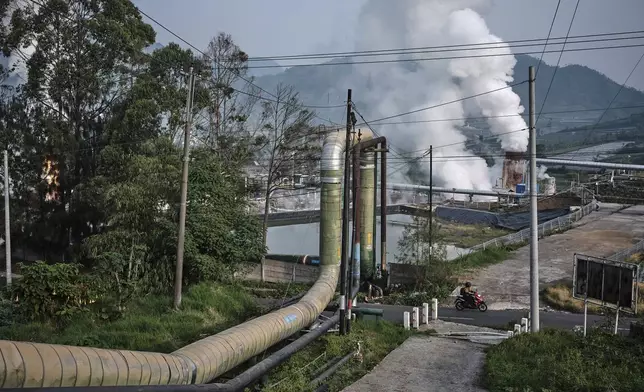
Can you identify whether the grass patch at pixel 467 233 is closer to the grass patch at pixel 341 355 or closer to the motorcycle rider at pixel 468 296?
the motorcycle rider at pixel 468 296

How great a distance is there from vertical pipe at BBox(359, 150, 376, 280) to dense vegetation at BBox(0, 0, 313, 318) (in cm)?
561

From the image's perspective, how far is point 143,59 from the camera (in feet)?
88.7

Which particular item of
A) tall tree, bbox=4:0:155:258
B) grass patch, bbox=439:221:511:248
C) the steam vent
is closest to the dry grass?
grass patch, bbox=439:221:511:248

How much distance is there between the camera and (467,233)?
46.6 m

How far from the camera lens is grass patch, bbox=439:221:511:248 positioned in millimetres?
41372

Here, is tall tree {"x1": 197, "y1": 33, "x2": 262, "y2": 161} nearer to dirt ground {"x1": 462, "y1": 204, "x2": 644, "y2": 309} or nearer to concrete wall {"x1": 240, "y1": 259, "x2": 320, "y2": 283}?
concrete wall {"x1": 240, "y1": 259, "x2": 320, "y2": 283}

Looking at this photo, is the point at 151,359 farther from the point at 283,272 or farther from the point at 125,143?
the point at 283,272

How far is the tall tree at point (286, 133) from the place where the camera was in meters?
31.5

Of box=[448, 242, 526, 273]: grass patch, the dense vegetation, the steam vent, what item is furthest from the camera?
the steam vent

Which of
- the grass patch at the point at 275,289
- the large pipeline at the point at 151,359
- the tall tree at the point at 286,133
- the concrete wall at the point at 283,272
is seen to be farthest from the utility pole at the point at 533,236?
the tall tree at the point at 286,133

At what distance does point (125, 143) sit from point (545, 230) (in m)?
29.3

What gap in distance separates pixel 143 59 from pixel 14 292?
51.3 feet

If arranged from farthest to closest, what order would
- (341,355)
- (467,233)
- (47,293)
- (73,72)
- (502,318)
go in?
(467,233), (73,72), (502,318), (47,293), (341,355)

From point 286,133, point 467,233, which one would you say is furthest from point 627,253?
point 286,133
